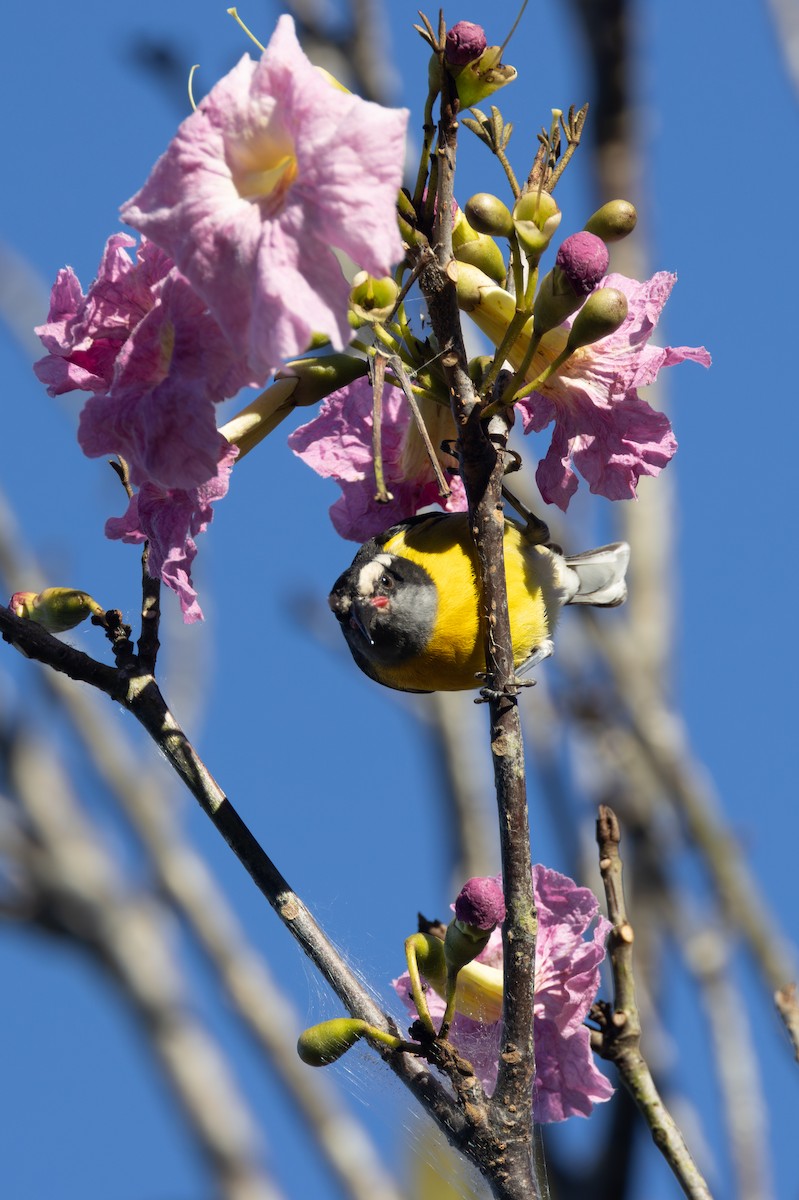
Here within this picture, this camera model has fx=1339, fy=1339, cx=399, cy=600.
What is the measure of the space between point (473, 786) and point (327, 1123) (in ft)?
5.72

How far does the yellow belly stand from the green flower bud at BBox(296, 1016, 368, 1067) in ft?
2.89

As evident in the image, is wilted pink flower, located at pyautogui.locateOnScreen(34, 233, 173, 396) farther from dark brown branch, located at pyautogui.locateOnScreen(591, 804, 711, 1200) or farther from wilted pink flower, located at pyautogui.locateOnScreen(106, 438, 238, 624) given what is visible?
dark brown branch, located at pyautogui.locateOnScreen(591, 804, 711, 1200)

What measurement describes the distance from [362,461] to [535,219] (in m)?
0.64

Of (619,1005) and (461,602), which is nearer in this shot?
(619,1005)

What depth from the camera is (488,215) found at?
5.91 feet

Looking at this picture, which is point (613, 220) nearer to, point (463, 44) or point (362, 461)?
point (463, 44)

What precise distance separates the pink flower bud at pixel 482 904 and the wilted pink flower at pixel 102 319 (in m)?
0.90

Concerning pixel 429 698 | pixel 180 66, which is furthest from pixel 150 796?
pixel 180 66

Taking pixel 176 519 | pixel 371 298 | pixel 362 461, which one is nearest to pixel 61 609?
pixel 176 519

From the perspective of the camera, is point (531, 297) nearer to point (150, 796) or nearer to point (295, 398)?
point (295, 398)

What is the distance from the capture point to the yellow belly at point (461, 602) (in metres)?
2.64

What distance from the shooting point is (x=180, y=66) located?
6445 mm

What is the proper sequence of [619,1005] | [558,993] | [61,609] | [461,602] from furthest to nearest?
[461,602]
[619,1005]
[558,993]
[61,609]

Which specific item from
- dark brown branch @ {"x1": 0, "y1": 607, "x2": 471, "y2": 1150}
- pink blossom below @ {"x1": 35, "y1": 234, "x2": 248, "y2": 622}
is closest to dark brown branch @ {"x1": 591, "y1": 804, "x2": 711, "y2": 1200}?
dark brown branch @ {"x1": 0, "y1": 607, "x2": 471, "y2": 1150}
